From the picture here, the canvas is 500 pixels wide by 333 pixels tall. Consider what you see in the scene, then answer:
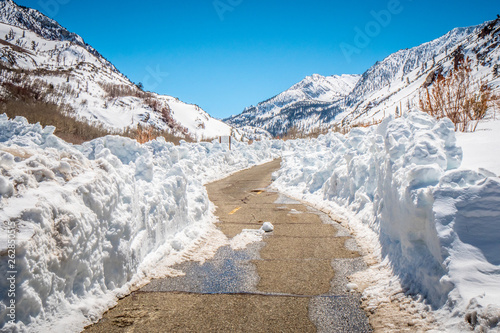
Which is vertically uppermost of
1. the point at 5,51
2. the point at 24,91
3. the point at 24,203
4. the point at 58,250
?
the point at 5,51

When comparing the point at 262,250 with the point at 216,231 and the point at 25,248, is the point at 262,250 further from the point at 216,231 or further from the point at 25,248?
the point at 25,248

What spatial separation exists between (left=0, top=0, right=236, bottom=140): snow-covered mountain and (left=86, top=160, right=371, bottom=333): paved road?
38.8 m

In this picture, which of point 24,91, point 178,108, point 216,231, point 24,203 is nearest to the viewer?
point 24,203

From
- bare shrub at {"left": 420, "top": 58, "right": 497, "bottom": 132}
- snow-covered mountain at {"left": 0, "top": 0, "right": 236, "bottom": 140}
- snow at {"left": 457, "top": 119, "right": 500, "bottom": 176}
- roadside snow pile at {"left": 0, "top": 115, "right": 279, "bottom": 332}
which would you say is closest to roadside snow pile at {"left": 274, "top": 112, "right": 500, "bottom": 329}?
snow at {"left": 457, "top": 119, "right": 500, "bottom": 176}

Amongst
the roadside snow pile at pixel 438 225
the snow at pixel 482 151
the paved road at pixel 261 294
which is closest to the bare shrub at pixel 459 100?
the snow at pixel 482 151

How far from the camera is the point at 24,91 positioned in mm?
42688

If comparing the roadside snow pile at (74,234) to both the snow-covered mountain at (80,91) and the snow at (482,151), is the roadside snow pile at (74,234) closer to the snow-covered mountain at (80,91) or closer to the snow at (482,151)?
the snow at (482,151)

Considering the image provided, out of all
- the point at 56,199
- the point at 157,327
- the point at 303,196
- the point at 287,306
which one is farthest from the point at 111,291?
the point at 303,196

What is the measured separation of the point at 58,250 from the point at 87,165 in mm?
1566

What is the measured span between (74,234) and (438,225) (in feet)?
12.8

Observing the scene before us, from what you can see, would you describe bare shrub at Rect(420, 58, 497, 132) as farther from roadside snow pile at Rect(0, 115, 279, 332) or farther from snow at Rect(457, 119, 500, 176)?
roadside snow pile at Rect(0, 115, 279, 332)

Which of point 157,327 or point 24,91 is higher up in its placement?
point 24,91

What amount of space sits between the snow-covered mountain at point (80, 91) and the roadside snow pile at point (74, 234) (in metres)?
38.3

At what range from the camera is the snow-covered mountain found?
52.4 m
